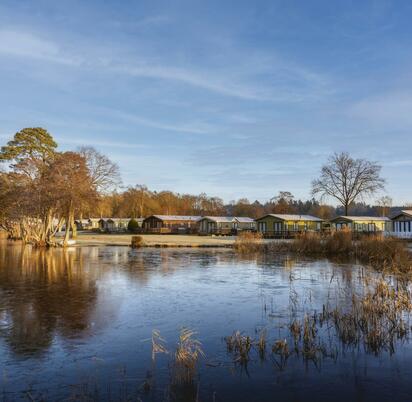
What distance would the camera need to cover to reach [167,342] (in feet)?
30.6

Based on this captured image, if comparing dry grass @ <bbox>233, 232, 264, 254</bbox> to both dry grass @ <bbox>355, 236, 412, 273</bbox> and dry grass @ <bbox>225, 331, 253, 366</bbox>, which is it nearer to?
dry grass @ <bbox>355, 236, 412, 273</bbox>

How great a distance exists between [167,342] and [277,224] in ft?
188

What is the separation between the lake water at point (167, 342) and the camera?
6.87 m

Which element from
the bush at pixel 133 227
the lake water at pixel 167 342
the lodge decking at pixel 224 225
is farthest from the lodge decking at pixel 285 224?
the lake water at pixel 167 342

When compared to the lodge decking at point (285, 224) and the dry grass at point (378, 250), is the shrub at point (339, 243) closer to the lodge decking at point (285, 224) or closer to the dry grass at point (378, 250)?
the dry grass at point (378, 250)

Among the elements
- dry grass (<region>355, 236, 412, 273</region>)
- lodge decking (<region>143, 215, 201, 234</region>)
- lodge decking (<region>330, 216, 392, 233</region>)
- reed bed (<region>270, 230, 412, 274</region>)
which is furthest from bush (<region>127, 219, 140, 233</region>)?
dry grass (<region>355, 236, 412, 273</region>)

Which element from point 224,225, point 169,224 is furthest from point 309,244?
point 169,224

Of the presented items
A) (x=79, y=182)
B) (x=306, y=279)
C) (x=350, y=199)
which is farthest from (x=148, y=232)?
(x=306, y=279)

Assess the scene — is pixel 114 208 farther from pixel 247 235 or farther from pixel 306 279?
pixel 306 279

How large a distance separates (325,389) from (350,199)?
5943cm

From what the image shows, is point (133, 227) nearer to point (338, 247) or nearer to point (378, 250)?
point (338, 247)

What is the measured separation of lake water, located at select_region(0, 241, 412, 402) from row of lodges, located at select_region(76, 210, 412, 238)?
3850cm

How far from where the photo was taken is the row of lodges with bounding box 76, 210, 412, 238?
2239 inches

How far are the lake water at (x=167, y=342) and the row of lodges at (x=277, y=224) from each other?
126 feet
